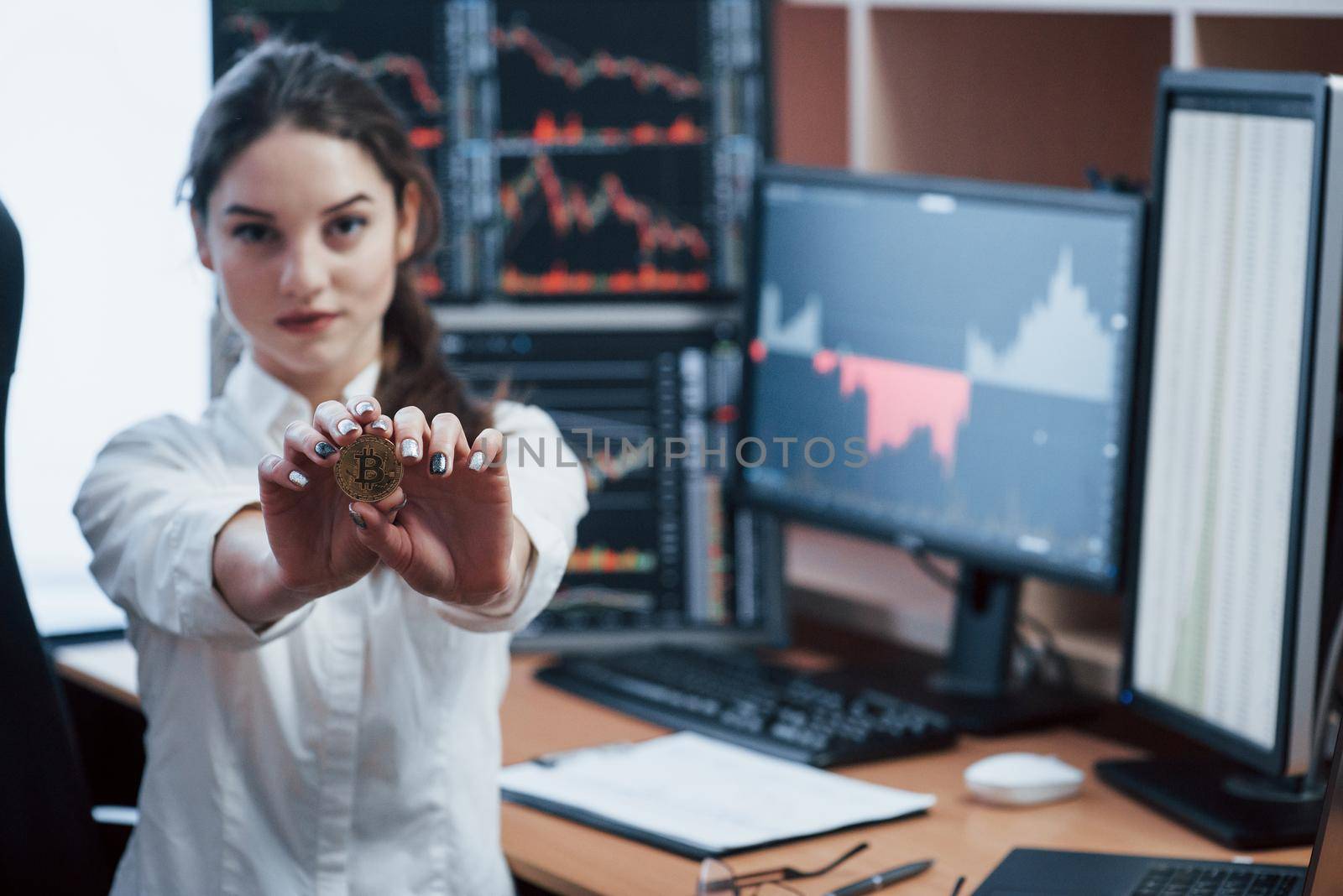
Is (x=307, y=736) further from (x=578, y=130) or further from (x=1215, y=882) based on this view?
(x=578, y=130)

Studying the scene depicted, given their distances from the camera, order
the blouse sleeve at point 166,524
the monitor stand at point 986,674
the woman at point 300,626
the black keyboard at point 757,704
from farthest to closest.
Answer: the monitor stand at point 986,674 < the black keyboard at point 757,704 < the woman at point 300,626 < the blouse sleeve at point 166,524

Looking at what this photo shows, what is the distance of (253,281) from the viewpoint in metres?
1.16

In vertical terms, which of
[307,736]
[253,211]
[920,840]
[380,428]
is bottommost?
[920,840]

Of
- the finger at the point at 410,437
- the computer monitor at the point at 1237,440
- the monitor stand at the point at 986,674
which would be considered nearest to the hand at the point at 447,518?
the finger at the point at 410,437

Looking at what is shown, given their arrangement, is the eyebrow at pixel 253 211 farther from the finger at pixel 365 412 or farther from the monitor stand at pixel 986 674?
the monitor stand at pixel 986 674

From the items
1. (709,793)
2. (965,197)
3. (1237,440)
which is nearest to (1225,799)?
(1237,440)

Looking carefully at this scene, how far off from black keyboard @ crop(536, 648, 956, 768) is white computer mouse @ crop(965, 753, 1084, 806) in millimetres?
116

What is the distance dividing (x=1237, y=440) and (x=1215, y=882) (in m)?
0.35

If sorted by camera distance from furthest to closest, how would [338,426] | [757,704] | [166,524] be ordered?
[757,704] < [166,524] < [338,426]

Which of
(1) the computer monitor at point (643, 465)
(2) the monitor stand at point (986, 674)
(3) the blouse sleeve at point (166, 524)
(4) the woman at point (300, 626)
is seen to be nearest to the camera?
(3) the blouse sleeve at point (166, 524)

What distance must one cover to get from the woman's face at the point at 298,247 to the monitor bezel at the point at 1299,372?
657 mm

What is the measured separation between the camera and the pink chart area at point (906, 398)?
1552mm

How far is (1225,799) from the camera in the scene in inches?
50.2

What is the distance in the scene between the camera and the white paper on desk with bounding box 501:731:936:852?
1221 mm
